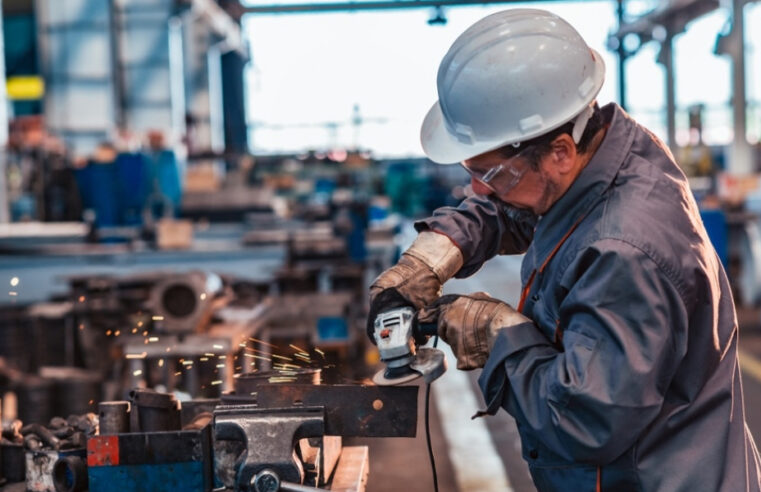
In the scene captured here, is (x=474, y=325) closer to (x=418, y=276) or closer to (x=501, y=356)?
(x=501, y=356)

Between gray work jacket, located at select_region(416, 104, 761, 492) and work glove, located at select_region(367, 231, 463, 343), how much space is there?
0.71ft

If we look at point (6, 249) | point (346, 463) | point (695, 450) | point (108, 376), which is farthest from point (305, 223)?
point (695, 450)

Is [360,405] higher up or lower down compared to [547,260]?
lower down

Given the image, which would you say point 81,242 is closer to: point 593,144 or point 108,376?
point 108,376

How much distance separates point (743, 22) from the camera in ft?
26.6

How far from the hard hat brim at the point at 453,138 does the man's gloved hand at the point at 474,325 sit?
265 mm

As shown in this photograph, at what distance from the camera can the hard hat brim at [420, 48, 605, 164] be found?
56.6 inches

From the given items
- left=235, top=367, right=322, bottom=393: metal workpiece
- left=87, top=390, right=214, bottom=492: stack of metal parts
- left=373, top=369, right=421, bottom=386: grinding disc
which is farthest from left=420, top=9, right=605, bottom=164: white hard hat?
left=87, top=390, right=214, bottom=492: stack of metal parts

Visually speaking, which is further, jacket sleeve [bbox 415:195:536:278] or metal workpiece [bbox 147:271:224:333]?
metal workpiece [bbox 147:271:224:333]

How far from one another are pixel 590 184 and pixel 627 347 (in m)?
0.32

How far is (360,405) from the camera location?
1.54 metres

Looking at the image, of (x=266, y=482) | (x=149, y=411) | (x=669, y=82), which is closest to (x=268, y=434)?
(x=266, y=482)

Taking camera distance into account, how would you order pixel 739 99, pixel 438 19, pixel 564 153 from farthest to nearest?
pixel 739 99, pixel 438 19, pixel 564 153

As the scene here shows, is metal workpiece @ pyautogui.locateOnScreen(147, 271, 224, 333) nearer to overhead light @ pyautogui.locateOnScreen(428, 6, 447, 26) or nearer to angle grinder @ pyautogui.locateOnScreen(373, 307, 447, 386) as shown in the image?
angle grinder @ pyautogui.locateOnScreen(373, 307, 447, 386)
